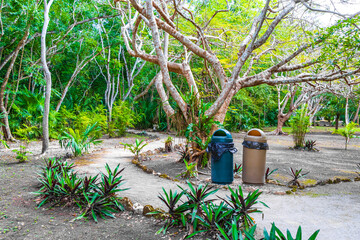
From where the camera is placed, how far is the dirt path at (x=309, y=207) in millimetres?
3166

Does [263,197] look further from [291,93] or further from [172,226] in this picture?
[291,93]

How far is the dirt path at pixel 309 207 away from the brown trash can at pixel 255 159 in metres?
0.72

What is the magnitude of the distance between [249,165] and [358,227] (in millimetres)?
2307

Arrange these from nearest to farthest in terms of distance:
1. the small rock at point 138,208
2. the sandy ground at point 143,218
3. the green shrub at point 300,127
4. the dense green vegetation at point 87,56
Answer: the sandy ground at point 143,218 < the small rock at point 138,208 < the dense green vegetation at point 87,56 < the green shrub at point 300,127

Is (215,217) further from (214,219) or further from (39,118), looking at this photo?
(39,118)

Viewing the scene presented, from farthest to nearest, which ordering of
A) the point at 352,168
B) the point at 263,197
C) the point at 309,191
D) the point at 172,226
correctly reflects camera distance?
1. the point at 352,168
2. the point at 309,191
3. the point at 263,197
4. the point at 172,226

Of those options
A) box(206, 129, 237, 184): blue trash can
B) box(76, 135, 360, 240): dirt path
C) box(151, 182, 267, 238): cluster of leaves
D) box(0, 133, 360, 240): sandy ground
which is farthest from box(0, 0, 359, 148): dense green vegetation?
box(151, 182, 267, 238): cluster of leaves

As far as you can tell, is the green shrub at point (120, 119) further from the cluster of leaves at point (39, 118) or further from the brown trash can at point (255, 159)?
the brown trash can at point (255, 159)

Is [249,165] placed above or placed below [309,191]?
above

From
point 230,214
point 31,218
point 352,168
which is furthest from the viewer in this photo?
point 352,168

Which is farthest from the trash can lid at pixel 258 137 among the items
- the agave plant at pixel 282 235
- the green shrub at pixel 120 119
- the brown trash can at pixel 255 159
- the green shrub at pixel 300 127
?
the green shrub at pixel 120 119

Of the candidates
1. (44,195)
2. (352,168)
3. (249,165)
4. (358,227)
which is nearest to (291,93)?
(352,168)

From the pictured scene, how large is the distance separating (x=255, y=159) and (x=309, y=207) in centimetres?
→ 150

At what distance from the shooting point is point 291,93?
17453 mm
